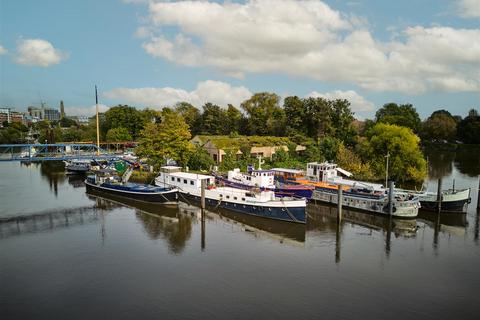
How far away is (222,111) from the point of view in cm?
9344

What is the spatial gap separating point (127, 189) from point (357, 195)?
26.4m

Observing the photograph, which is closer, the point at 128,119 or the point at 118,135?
the point at 118,135

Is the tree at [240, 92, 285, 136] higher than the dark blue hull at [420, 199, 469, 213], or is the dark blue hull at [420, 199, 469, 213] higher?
the tree at [240, 92, 285, 136]

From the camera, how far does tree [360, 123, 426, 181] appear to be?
52.1 metres

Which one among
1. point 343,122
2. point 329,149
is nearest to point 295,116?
point 343,122

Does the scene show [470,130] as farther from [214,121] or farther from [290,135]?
[214,121]

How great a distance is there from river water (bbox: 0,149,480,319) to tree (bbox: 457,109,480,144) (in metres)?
86.0

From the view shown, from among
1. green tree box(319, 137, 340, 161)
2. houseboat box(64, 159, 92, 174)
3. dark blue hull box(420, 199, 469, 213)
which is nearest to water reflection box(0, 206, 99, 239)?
houseboat box(64, 159, 92, 174)

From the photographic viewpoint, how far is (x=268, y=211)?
35.0 meters

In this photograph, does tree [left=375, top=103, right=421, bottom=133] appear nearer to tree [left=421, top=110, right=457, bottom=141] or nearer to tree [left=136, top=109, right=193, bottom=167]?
tree [left=421, top=110, right=457, bottom=141]

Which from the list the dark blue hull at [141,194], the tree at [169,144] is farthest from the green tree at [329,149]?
the dark blue hull at [141,194]

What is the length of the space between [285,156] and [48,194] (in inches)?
1409

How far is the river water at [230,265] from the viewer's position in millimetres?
19203

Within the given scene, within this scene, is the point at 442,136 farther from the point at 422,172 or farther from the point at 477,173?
the point at 422,172
